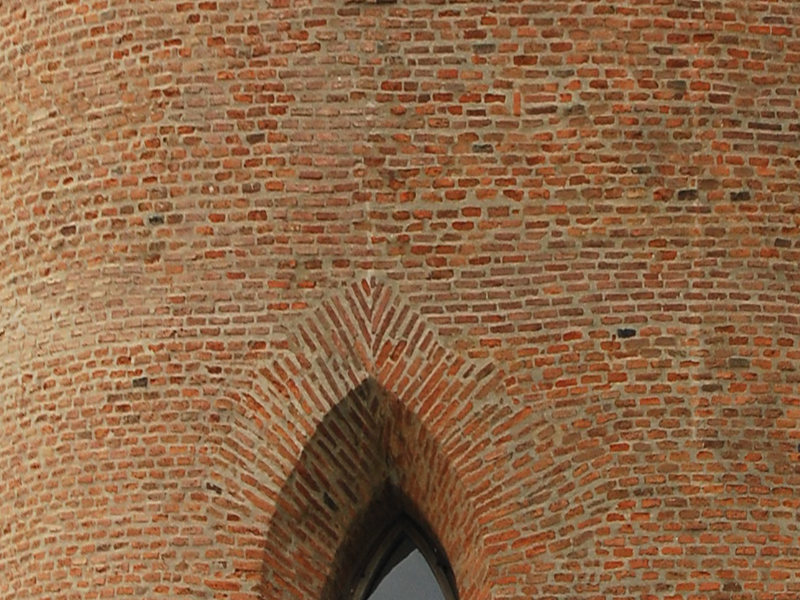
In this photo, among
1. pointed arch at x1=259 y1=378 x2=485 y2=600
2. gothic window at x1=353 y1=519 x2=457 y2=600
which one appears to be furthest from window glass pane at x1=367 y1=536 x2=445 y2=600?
pointed arch at x1=259 y1=378 x2=485 y2=600

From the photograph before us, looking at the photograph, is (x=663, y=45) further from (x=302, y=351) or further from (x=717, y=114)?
(x=302, y=351)

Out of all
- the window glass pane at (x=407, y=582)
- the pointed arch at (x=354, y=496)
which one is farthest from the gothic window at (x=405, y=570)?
the pointed arch at (x=354, y=496)

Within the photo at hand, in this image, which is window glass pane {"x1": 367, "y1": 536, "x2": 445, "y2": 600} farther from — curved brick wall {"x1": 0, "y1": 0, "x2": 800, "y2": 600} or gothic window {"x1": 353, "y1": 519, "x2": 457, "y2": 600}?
curved brick wall {"x1": 0, "y1": 0, "x2": 800, "y2": 600}

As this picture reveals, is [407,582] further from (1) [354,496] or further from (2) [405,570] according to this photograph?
(1) [354,496]

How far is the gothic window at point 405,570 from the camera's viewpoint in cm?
1203

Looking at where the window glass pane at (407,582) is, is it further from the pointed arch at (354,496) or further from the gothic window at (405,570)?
the pointed arch at (354,496)

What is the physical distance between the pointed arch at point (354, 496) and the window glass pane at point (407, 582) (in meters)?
0.23

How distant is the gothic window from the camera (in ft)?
39.5

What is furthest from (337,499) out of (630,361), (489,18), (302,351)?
(489,18)

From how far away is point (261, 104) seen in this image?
464 inches

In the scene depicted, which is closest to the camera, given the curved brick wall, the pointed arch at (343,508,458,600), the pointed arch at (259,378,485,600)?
the curved brick wall

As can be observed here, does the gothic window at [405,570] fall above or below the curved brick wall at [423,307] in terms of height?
below

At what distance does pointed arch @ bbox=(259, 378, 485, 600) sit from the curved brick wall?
0.07ft

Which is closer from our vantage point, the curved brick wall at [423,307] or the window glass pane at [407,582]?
the curved brick wall at [423,307]
